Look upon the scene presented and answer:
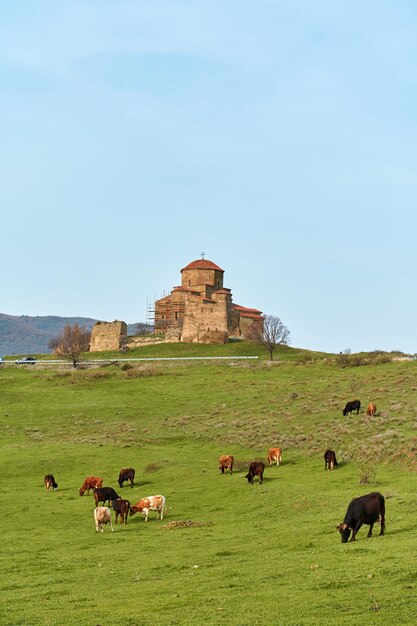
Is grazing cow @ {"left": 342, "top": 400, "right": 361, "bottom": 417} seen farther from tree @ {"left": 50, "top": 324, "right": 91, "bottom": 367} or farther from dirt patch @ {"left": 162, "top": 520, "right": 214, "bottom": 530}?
tree @ {"left": 50, "top": 324, "right": 91, "bottom": 367}

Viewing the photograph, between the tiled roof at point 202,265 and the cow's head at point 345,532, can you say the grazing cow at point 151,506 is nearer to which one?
the cow's head at point 345,532

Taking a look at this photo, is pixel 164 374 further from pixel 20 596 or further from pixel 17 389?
pixel 20 596

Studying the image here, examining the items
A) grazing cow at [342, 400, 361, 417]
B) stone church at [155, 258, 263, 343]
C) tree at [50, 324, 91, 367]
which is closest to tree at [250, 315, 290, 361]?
stone church at [155, 258, 263, 343]

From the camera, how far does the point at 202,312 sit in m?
124

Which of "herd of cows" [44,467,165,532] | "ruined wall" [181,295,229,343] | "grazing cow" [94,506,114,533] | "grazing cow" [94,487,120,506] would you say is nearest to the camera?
"grazing cow" [94,506,114,533]

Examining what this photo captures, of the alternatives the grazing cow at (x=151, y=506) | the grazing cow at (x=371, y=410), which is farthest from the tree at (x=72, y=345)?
the grazing cow at (x=151, y=506)

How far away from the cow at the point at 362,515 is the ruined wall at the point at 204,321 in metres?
99.5

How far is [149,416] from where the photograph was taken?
63.7 meters

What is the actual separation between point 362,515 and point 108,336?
366ft

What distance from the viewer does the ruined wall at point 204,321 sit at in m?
123

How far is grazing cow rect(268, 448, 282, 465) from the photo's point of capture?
137 feet

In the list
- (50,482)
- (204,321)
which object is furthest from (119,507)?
(204,321)

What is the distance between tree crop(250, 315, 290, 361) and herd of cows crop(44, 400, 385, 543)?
182 ft

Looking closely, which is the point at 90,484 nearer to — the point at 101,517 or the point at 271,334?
the point at 101,517
